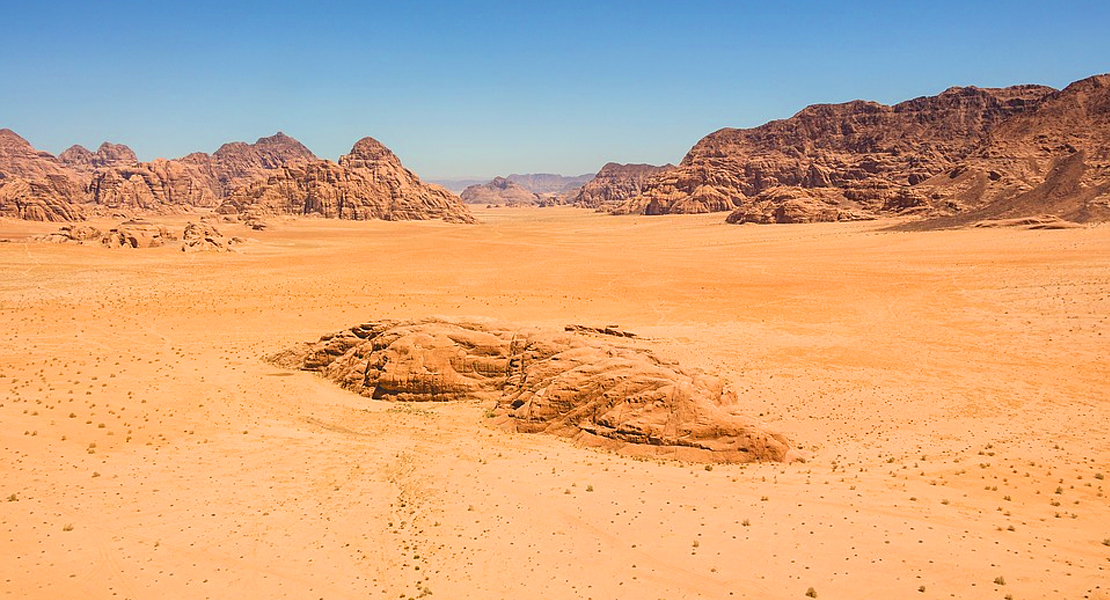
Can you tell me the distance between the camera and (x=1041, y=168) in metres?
85.2

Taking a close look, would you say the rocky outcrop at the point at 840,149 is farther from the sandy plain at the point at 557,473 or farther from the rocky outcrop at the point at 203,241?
the sandy plain at the point at 557,473

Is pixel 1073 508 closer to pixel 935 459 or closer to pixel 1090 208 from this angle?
pixel 935 459

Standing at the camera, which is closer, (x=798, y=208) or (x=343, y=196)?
(x=798, y=208)

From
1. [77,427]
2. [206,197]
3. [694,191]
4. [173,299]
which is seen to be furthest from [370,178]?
[77,427]

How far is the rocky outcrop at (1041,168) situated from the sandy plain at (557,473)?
4154cm

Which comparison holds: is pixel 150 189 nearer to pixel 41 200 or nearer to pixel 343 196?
pixel 41 200

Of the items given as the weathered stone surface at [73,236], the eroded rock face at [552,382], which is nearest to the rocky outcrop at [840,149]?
the weathered stone surface at [73,236]

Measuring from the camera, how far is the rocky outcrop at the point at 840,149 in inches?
5207

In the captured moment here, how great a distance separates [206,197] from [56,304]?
123m

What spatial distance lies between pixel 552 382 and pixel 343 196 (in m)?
104

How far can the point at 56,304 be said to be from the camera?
32812 millimetres

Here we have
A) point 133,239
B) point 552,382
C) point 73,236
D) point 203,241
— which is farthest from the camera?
point 73,236

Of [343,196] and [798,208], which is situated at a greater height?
[343,196]

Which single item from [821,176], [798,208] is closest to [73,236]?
[798,208]
